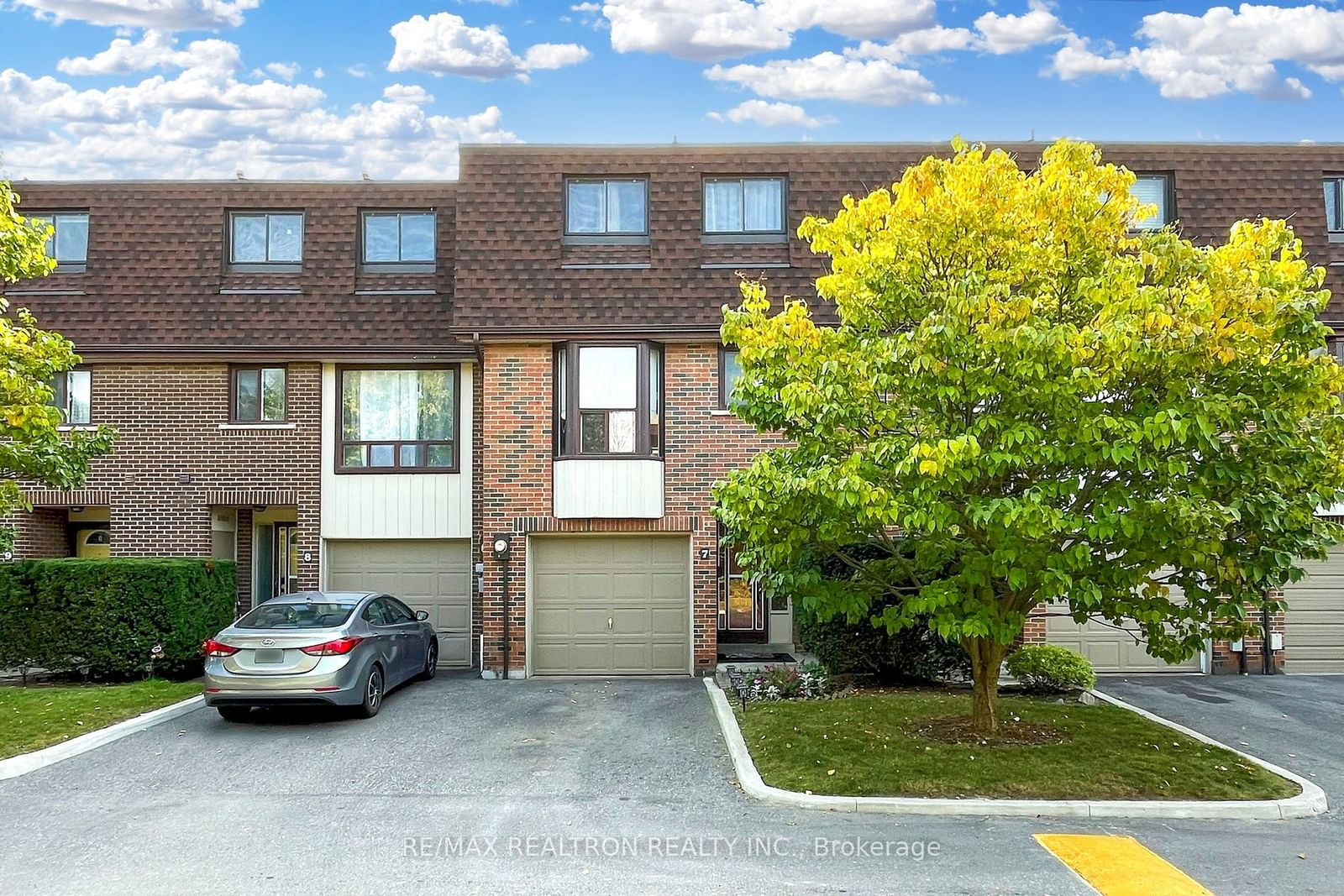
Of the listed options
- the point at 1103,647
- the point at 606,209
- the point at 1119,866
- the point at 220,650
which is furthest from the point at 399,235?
the point at 1119,866

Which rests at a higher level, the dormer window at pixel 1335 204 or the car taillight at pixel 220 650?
the dormer window at pixel 1335 204

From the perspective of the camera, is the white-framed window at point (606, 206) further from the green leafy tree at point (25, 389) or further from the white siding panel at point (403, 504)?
the green leafy tree at point (25, 389)

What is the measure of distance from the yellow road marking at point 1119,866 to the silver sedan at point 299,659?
22.8 feet

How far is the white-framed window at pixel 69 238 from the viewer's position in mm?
15820

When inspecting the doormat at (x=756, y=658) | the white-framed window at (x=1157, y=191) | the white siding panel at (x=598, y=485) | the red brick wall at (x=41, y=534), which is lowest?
the doormat at (x=756, y=658)

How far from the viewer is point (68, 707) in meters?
11.3

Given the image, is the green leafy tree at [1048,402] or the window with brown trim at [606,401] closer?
the green leafy tree at [1048,402]

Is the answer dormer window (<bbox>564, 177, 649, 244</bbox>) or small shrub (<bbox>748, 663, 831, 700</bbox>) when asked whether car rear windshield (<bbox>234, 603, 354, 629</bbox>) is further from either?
dormer window (<bbox>564, 177, 649, 244</bbox>)

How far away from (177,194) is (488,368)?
6131 millimetres

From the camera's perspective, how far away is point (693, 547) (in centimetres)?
1409

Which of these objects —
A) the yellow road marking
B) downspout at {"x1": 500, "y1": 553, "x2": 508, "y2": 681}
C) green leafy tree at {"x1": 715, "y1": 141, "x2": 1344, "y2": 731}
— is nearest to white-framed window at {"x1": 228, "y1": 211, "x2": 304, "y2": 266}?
Answer: downspout at {"x1": 500, "y1": 553, "x2": 508, "y2": 681}

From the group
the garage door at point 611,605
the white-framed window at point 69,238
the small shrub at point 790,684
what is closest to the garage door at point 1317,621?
the small shrub at point 790,684

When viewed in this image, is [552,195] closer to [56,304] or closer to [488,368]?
[488,368]

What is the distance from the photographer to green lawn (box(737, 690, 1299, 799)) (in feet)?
26.7
